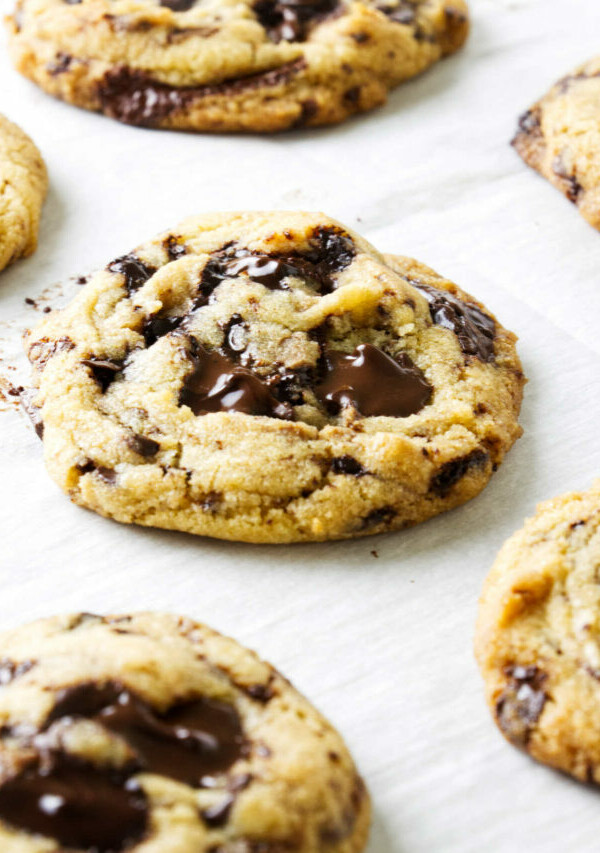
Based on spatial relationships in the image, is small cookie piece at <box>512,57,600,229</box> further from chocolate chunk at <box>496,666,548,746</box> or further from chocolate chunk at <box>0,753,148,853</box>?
chocolate chunk at <box>0,753,148,853</box>

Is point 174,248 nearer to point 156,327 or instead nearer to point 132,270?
point 132,270

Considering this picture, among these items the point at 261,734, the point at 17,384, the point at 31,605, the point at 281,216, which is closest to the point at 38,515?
the point at 31,605

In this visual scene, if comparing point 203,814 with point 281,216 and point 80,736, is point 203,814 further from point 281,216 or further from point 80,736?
point 281,216

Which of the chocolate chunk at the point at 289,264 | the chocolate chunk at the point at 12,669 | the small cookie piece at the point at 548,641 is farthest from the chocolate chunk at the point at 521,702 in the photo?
the chocolate chunk at the point at 289,264

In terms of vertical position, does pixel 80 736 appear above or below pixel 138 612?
above

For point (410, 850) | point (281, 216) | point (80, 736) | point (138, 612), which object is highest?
point (281, 216)

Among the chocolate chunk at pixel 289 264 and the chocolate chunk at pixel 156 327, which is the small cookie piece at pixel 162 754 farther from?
the chocolate chunk at pixel 289 264
